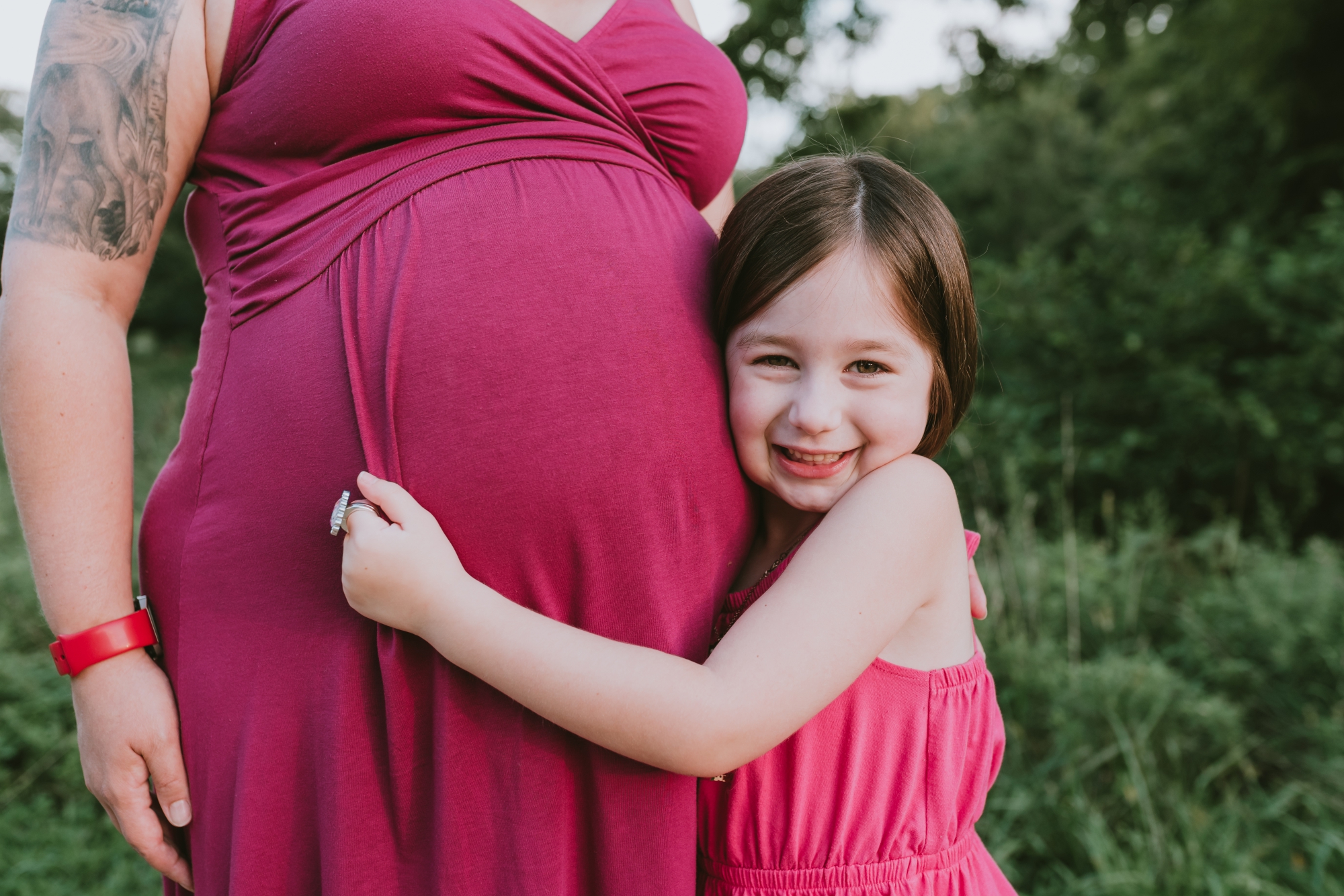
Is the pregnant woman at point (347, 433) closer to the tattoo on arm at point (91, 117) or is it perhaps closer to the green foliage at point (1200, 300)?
the tattoo on arm at point (91, 117)

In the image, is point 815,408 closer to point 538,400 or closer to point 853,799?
point 538,400

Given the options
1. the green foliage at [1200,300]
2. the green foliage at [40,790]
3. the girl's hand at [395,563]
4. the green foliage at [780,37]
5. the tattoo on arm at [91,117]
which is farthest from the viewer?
the green foliage at [780,37]

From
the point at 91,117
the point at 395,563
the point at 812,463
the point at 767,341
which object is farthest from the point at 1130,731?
the point at 91,117

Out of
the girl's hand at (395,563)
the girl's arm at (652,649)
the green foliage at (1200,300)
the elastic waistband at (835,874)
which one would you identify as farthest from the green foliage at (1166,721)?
the girl's hand at (395,563)

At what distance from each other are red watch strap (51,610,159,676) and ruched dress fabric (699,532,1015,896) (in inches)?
30.8

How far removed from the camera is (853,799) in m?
1.23

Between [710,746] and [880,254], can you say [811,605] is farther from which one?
[880,254]

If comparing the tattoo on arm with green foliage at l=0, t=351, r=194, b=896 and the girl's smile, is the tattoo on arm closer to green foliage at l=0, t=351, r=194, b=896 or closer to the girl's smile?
the girl's smile

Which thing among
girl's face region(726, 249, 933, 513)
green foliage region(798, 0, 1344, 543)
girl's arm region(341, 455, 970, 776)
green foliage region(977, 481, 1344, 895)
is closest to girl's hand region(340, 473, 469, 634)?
girl's arm region(341, 455, 970, 776)

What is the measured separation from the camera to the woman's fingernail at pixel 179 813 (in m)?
1.15

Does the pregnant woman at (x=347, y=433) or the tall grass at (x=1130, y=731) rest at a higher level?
the pregnant woman at (x=347, y=433)

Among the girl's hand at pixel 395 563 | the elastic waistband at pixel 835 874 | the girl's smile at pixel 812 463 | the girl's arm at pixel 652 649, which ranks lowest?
the elastic waistband at pixel 835 874

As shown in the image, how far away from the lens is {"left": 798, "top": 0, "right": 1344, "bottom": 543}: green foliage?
494 centimetres

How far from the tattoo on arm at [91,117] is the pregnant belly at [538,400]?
0.33 m
